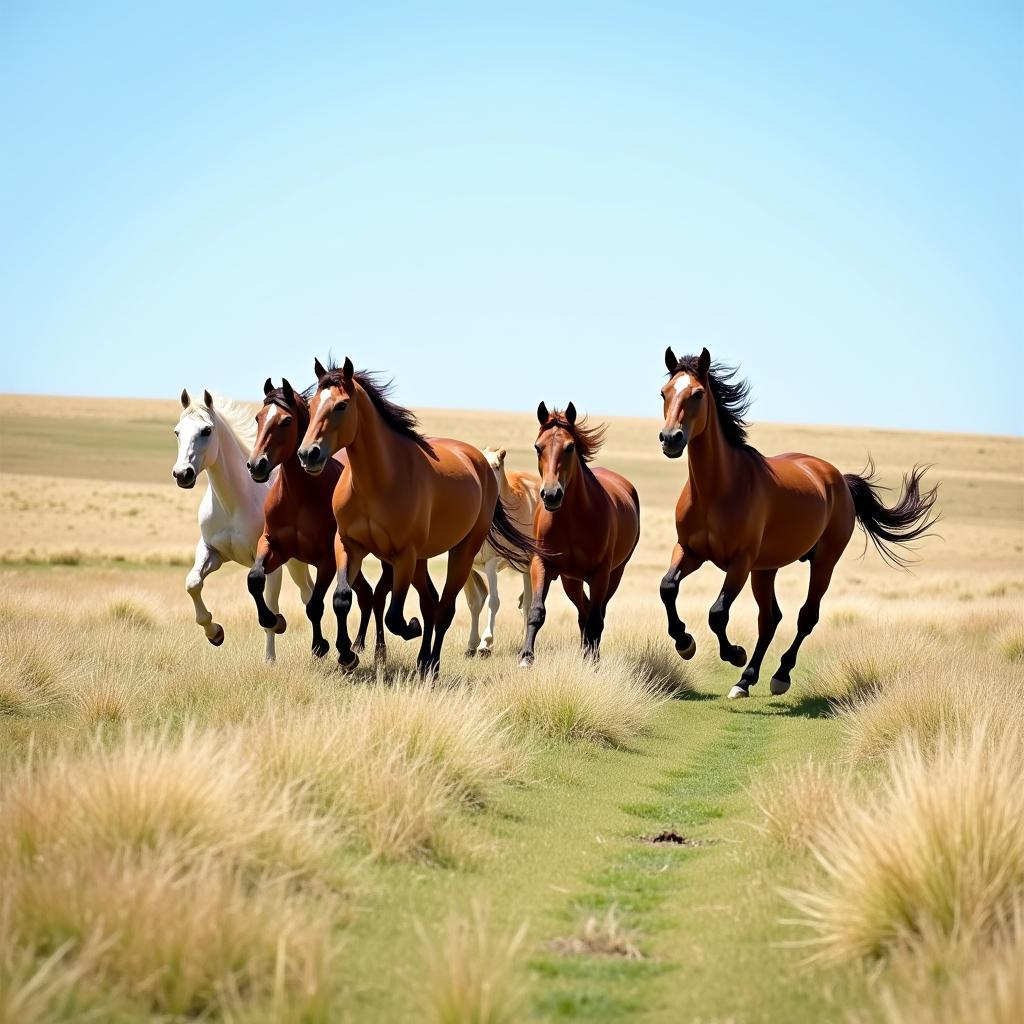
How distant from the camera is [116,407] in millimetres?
127375

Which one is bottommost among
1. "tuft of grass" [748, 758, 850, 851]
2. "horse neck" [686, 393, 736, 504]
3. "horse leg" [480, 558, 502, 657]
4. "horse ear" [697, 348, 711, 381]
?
"horse leg" [480, 558, 502, 657]

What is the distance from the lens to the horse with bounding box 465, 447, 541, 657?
1600 cm

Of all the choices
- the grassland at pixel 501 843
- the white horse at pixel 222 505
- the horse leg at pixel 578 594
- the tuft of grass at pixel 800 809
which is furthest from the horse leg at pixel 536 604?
the tuft of grass at pixel 800 809

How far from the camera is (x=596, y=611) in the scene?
1306 centimetres

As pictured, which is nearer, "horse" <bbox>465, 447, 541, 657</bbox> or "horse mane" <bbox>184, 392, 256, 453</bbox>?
"horse mane" <bbox>184, 392, 256, 453</bbox>

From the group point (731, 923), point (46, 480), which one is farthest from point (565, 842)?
point (46, 480)

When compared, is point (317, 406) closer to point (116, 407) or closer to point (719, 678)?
point (719, 678)

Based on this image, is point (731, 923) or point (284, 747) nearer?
point (731, 923)

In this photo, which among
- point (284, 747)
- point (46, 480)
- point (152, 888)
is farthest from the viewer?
point (46, 480)

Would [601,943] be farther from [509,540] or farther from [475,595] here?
[475,595]

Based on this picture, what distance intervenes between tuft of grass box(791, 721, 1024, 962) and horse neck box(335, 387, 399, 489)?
6.31 meters

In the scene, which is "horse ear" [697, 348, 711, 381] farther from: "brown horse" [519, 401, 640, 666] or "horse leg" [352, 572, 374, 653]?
"horse leg" [352, 572, 374, 653]

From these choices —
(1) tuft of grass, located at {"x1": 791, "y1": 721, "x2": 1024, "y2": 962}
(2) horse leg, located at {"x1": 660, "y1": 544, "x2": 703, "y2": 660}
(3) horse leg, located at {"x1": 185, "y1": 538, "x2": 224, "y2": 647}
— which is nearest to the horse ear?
(2) horse leg, located at {"x1": 660, "y1": 544, "x2": 703, "y2": 660}

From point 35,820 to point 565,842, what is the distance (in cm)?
284
